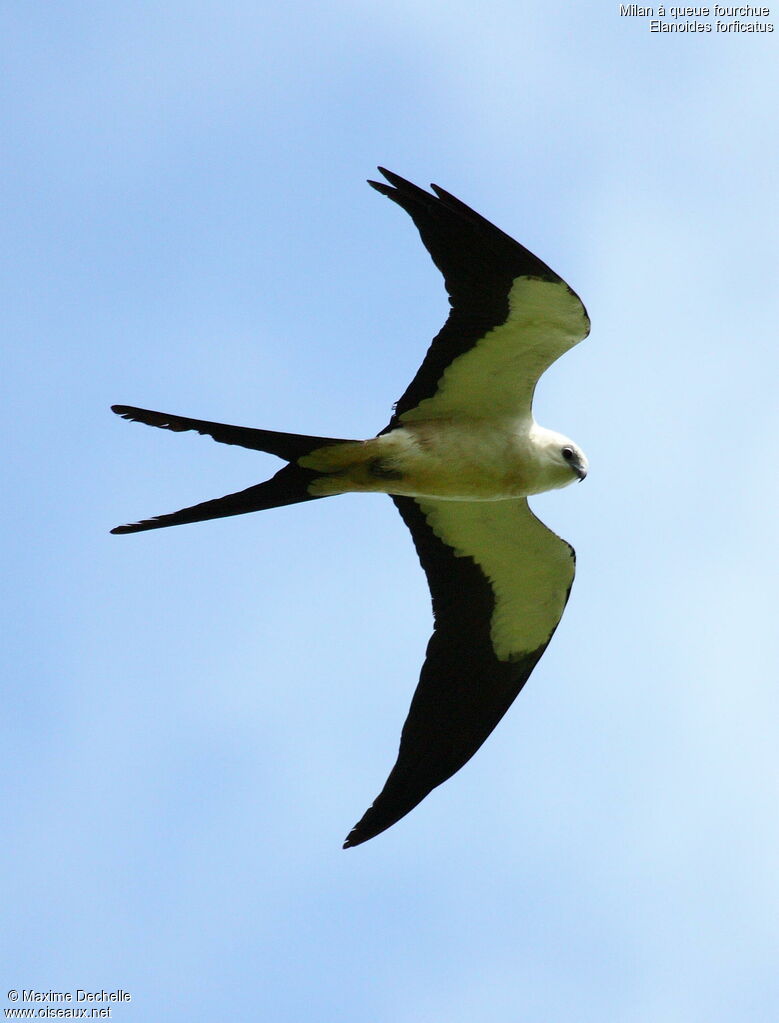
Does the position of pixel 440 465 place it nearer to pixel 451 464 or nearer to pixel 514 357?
pixel 451 464

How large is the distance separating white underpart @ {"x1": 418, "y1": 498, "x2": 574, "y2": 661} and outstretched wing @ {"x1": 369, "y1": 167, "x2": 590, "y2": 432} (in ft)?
2.48

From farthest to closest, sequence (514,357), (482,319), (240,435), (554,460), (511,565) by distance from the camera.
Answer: (511,565) → (554,460) → (514,357) → (482,319) → (240,435)

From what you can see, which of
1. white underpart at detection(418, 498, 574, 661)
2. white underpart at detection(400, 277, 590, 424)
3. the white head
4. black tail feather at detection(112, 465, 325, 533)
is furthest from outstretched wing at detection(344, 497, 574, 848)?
black tail feather at detection(112, 465, 325, 533)

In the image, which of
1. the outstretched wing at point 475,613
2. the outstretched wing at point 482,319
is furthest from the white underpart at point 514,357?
the outstretched wing at point 475,613

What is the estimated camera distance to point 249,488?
717 centimetres

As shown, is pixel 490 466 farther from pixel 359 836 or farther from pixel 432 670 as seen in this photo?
pixel 359 836

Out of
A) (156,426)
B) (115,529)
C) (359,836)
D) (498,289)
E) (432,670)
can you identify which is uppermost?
(498,289)

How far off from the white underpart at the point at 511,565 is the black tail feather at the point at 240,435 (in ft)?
4.25

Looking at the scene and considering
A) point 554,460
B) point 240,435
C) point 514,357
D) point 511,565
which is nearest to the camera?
point 240,435

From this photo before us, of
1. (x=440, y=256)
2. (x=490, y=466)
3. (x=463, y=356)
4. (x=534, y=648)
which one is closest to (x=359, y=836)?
(x=534, y=648)

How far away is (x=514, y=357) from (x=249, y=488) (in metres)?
1.69

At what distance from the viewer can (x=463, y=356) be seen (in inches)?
301

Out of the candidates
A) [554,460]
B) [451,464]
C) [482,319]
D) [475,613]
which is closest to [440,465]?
[451,464]

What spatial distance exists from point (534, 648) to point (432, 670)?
700 mm
